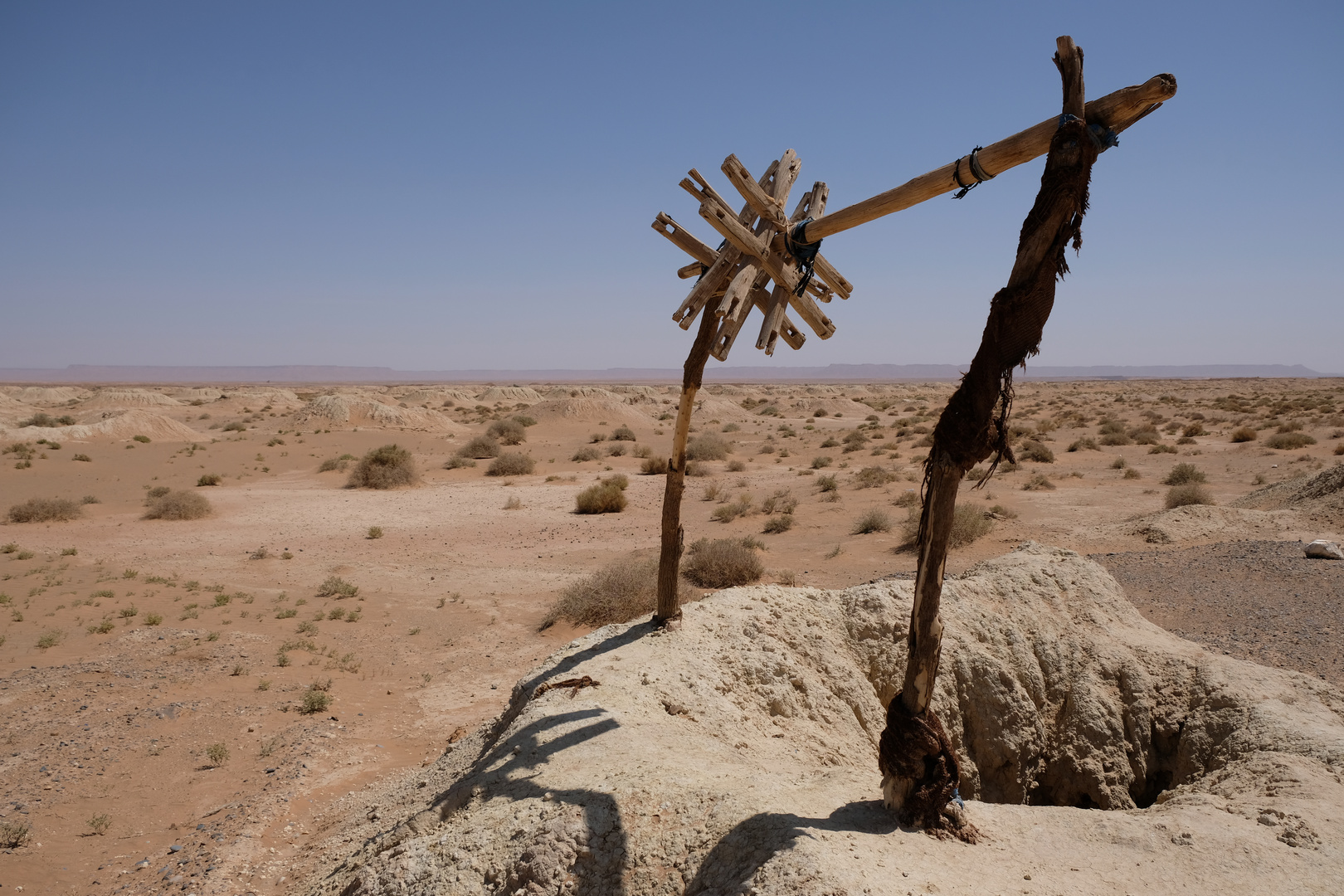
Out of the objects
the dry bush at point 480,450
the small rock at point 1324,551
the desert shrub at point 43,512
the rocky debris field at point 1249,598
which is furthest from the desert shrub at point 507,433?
the small rock at point 1324,551

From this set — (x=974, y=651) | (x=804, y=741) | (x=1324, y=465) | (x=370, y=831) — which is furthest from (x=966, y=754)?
(x=1324, y=465)

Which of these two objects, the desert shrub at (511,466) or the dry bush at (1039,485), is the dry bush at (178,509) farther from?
the dry bush at (1039,485)

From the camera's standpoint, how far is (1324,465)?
62.6 feet

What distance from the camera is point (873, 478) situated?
19875mm

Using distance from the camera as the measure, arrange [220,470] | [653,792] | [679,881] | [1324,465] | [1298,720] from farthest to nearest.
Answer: [220,470] < [1324,465] < [1298,720] < [653,792] < [679,881]

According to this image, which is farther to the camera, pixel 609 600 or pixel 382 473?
pixel 382 473

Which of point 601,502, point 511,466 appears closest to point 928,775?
point 601,502

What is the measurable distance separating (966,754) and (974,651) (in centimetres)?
76

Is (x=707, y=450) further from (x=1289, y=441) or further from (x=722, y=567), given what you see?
(x=1289, y=441)

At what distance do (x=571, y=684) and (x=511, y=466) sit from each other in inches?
756

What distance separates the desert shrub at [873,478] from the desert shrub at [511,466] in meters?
10.2

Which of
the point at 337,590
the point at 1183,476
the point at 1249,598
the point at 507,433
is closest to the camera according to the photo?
the point at 1249,598

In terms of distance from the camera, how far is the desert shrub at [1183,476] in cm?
1756

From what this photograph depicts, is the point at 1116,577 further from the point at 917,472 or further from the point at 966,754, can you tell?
the point at 917,472
